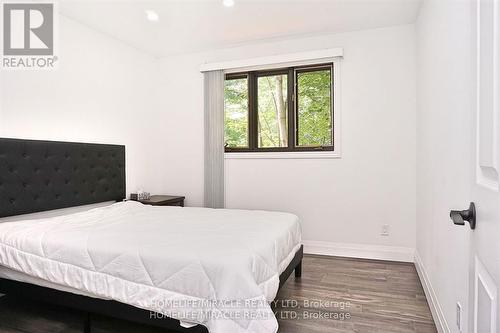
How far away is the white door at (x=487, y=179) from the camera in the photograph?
70 centimetres

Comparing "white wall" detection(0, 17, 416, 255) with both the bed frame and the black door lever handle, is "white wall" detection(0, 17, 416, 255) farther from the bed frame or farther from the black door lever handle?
the black door lever handle

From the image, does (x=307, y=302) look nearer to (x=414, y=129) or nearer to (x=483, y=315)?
(x=483, y=315)

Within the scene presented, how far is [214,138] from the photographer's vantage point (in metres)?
4.16

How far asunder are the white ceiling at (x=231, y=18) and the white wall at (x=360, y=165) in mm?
221

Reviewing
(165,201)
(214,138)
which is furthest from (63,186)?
(214,138)

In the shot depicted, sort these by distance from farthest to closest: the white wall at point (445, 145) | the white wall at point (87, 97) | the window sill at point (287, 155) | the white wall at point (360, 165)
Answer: the window sill at point (287, 155), the white wall at point (360, 165), the white wall at point (87, 97), the white wall at point (445, 145)

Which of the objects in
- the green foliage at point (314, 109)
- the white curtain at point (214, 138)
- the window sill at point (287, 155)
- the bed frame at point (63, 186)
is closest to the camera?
the bed frame at point (63, 186)

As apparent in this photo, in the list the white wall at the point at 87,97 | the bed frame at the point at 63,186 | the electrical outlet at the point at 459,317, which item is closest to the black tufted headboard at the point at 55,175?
the bed frame at the point at 63,186

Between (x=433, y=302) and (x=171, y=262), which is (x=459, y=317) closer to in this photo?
(x=433, y=302)

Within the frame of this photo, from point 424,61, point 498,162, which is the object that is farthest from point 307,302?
point 424,61

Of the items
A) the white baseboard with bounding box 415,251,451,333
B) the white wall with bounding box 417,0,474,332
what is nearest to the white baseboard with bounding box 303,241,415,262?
the white baseboard with bounding box 415,251,451,333

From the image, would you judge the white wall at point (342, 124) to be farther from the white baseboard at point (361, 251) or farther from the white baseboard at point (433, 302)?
the white baseboard at point (433, 302)

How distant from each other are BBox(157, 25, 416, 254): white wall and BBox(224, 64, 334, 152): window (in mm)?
222

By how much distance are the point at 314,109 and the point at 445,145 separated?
2069 mm
